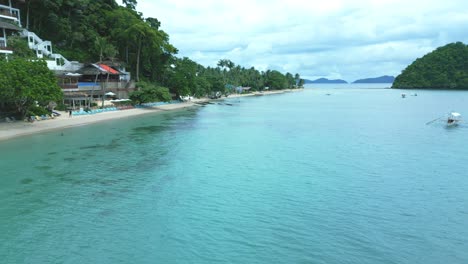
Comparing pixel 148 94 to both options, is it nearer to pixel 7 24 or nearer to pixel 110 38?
pixel 110 38

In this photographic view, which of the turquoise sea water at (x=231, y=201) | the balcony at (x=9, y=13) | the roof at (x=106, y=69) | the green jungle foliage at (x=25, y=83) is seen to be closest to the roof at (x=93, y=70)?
the roof at (x=106, y=69)

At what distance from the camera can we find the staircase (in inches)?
2591

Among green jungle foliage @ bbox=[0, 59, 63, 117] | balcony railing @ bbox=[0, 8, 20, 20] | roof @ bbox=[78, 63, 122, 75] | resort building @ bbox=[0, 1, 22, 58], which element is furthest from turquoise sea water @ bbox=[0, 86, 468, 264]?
balcony railing @ bbox=[0, 8, 20, 20]

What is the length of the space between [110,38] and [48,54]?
23.5 m

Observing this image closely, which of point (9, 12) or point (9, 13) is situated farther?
point (9, 12)

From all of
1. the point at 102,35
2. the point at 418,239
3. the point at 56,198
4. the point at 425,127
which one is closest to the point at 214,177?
the point at 56,198

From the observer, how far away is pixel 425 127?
5422 cm

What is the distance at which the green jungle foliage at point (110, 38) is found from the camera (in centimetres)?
7888

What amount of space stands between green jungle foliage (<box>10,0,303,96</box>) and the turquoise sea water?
4984cm

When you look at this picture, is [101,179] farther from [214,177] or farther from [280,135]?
[280,135]

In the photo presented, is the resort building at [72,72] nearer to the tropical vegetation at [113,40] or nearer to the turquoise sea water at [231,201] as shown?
the tropical vegetation at [113,40]

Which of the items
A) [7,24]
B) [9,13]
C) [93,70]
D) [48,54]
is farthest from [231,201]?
[9,13]

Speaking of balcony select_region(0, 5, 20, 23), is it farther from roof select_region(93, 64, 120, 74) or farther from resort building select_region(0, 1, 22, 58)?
roof select_region(93, 64, 120, 74)

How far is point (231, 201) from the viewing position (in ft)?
67.1
